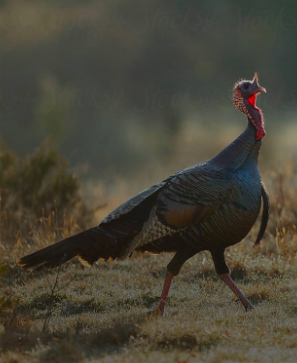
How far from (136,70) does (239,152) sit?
27260mm

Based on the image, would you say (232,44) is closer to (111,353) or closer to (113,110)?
(113,110)

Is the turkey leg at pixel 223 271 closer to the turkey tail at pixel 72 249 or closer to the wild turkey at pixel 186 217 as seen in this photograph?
the wild turkey at pixel 186 217

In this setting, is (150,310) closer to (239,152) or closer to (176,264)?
(176,264)

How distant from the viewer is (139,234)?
5934 mm

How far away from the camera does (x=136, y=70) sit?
107 feet


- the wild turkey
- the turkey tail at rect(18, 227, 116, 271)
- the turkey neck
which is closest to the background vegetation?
the turkey tail at rect(18, 227, 116, 271)

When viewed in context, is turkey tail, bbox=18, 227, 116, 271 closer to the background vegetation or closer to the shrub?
the background vegetation

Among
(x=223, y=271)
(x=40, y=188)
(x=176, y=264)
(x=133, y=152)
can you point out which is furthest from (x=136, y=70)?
(x=176, y=264)

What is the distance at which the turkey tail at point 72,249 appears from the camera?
19.3ft

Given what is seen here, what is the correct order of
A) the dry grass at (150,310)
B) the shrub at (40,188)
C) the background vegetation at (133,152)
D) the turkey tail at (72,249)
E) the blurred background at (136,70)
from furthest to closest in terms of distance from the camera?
the blurred background at (136,70)
the shrub at (40,188)
the turkey tail at (72,249)
the background vegetation at (133,152)
the dry grass at (150,310)

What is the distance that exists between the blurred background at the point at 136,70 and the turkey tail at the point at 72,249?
66.8 ft

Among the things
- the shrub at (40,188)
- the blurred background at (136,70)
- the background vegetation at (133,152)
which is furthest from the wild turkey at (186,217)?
the blurred background at (136,70)

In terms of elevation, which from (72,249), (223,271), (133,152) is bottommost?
(223,271)

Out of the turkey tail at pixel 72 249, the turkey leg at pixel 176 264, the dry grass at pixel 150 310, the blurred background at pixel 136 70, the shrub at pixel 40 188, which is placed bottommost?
the dry grass at pixel 150 310
